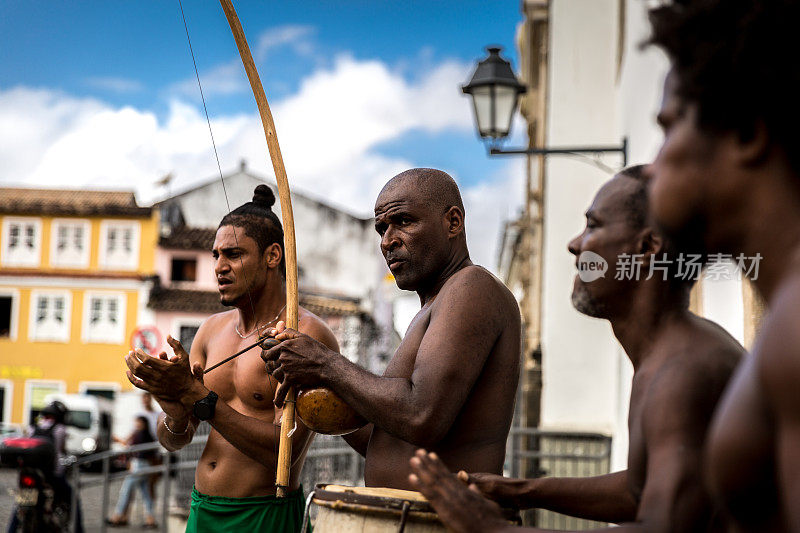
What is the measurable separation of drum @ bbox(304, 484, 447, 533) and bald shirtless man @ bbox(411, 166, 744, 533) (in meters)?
0.13

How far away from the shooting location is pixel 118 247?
124 ft

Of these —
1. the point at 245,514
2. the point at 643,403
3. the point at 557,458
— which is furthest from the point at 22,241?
the point at 643,403

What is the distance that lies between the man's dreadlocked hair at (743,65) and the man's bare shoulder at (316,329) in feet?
7.77

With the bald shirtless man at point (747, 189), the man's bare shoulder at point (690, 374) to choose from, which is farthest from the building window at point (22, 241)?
the bald shirtless man at point (747, 189)

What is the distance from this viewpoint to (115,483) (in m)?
21.0

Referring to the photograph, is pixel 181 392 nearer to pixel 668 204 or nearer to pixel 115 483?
pixel 668 204

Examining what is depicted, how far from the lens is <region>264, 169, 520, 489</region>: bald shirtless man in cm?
256

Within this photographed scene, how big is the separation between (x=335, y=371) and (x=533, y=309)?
54.0ft

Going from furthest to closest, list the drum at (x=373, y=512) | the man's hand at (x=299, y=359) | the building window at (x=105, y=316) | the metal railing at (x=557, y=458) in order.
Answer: the building window at (x=105, y=316)
the metal railing at (x=557, y=458)
the man's hand at (x=299, y=359)
the drum at (x=373, y=512)

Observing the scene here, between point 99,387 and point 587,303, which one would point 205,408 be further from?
point 99,387

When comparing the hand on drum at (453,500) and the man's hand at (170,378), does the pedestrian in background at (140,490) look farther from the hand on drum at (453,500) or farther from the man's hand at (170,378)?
the hand on drum at (453,500)

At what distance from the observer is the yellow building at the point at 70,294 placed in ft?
114

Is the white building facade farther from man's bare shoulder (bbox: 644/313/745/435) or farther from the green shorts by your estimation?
man's bare shoulder (bbox: 644/313/745/435)

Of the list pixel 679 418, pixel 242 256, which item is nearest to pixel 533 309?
pixel 242 256
